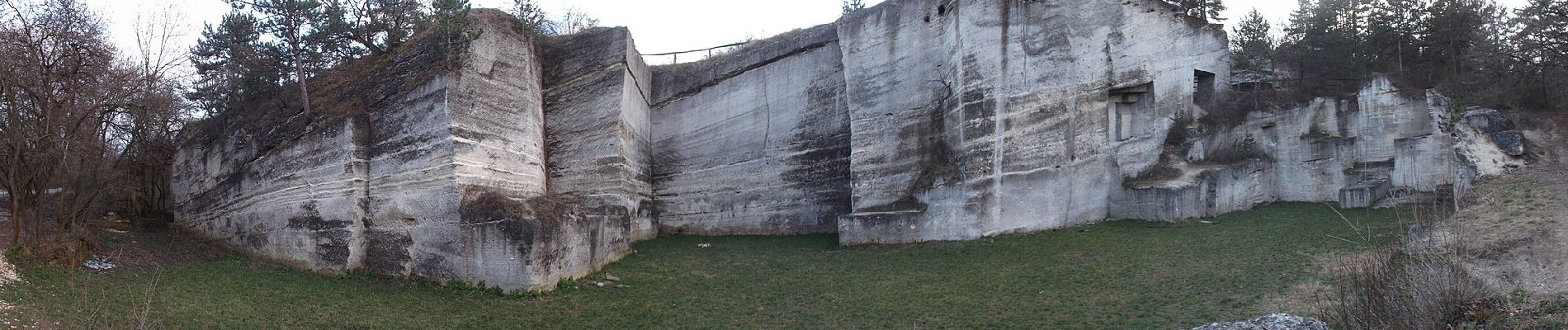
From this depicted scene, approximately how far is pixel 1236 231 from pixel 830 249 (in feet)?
27.8

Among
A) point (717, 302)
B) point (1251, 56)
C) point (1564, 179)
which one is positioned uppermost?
point (1251, 56)

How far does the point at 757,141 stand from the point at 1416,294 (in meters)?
17.9

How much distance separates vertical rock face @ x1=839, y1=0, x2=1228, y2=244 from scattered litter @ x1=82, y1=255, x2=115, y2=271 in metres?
14.6

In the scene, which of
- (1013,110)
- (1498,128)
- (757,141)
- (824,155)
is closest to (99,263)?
(757,141)

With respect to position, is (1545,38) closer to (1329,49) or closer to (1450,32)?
(1450,32)

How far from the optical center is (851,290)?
53.2ft

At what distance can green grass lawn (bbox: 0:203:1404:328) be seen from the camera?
530 inches

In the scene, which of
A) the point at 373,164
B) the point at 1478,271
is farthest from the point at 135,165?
the point at 1478,271

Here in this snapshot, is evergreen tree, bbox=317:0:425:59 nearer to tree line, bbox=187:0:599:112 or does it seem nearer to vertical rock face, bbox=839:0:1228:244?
tree line, bbox=187:0:599:112

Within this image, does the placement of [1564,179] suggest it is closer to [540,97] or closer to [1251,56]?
[1251,56]

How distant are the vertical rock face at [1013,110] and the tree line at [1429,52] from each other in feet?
12.7

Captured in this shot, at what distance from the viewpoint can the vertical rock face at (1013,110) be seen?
791 inches

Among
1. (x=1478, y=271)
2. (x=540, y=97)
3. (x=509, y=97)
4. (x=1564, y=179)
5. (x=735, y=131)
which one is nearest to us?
(x=1478, y=271)

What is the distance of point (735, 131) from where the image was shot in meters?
25.3
